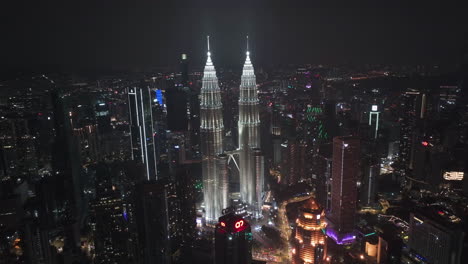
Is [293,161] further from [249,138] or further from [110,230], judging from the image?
[110,230]

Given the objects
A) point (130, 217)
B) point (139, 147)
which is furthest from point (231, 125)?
point (130, 217)

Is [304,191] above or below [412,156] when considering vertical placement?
below

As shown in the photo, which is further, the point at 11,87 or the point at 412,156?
the point at 412,156

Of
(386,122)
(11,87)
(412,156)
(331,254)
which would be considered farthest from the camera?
(386,122)

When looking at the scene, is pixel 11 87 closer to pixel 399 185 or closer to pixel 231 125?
pixel 231 125

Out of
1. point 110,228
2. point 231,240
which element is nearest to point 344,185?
point 231,240

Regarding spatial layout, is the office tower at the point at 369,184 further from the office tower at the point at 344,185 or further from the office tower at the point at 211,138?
the office tower at the point at 211,138
